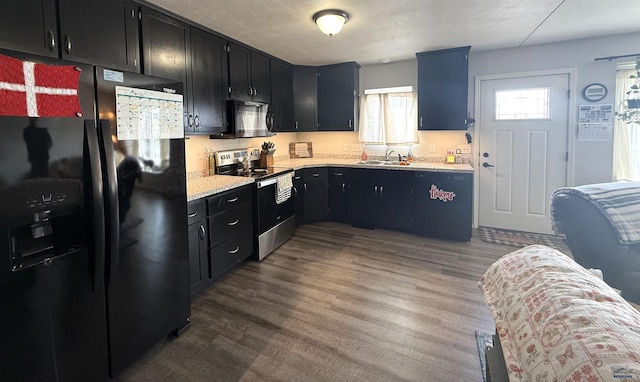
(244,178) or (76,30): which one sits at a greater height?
(76,30)

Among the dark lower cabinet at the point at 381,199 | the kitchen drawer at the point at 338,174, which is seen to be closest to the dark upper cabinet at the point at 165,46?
the kitchen drawer at the point at 338,174

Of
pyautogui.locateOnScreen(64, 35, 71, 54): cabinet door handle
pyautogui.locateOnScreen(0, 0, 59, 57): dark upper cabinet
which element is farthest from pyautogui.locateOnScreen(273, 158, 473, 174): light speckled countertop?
pyautogui.locateOnScreen(0, 0, 59, 57): dark upper cabinet

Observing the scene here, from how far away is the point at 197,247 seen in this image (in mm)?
2652

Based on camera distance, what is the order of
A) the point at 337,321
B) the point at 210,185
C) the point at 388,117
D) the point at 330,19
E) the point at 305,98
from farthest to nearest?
the point at 305,98
the point at 388,117
the point at 210,185
the point at 330,19
the point at 337,321

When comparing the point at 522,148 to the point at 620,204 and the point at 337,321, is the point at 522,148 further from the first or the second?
the point at 337,321

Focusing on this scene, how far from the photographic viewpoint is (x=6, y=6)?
163 centimetres

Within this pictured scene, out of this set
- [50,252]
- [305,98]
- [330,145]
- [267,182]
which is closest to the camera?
[50,252]

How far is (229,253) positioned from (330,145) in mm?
2885

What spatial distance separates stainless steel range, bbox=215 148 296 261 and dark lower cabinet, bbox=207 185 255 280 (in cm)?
11

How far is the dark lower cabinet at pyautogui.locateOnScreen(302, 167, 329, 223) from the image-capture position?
15.4 feet

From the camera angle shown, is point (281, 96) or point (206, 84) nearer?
point (206, 84)

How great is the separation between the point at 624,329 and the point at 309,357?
1662 millimetres

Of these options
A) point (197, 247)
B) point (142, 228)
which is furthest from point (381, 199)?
point (142, 228)

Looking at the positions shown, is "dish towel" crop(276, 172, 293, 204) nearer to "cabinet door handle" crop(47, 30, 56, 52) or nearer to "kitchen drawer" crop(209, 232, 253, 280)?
"kitchen drawer" crop(209, 232, 253, 280)
